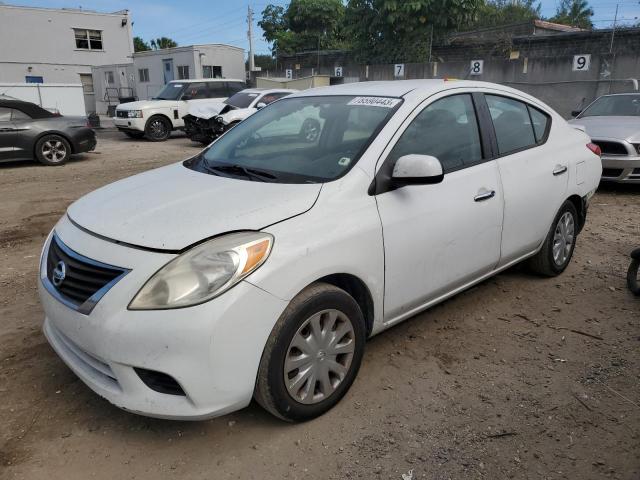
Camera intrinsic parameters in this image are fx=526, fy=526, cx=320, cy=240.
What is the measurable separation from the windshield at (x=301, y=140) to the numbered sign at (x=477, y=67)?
1549cm

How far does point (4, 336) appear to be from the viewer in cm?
358

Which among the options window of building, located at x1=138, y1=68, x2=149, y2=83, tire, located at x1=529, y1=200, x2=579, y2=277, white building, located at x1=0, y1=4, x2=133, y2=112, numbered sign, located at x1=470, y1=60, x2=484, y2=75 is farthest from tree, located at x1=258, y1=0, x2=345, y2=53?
tire, located at x1=529, y1=200, x2=579, y2=277

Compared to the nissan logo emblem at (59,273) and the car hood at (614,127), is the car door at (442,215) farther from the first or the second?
the car hood at (614,127)

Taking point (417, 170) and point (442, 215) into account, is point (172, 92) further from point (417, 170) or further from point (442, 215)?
point (417, 170)

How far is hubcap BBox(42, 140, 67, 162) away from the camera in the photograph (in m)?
11.2

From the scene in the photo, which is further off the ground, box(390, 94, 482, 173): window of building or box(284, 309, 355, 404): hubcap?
box(390, 94, 482, 173): window of building

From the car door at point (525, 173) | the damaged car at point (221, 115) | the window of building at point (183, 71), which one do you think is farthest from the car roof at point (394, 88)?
the window of building at point (183, 71)

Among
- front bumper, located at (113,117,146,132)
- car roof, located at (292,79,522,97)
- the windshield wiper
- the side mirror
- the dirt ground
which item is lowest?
the dirt ground

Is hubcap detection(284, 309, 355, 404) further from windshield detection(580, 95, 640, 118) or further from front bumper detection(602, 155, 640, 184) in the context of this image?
windshield detection(580, 95, 640, 118)

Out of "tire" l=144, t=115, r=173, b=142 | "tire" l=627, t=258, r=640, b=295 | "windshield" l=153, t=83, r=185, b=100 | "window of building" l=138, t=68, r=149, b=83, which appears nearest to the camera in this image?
"tire" l=627, t=258, r=640, b=295

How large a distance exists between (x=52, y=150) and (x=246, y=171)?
9842 millimetres

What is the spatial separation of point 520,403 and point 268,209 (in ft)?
5.68

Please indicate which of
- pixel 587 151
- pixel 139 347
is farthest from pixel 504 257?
pixel 139 347

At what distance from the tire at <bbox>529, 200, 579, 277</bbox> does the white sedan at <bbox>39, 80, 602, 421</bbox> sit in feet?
1.36
